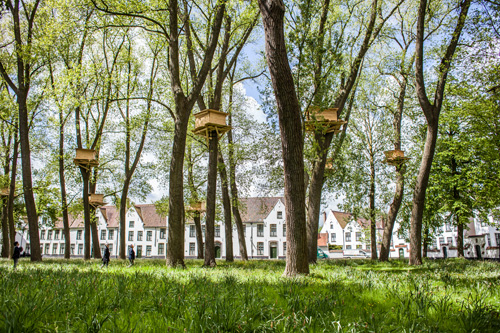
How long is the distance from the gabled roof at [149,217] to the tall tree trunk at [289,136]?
53.6 meters

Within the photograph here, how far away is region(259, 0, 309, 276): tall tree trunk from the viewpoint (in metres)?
7.36

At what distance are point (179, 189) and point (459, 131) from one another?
2438cm

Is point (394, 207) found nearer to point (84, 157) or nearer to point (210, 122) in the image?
point (210, 122)

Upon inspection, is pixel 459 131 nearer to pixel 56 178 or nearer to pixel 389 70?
pixel 389 70

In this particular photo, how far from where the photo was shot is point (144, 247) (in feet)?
195

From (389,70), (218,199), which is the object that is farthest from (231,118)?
(389,70)

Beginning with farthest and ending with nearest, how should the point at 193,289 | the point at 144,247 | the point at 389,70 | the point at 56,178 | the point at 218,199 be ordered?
the point at 144,247, the point at 56,178, the point at 218,199, the point at 389,70, the point at 193,289

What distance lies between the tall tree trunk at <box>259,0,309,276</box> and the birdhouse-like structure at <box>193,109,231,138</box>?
699 cm

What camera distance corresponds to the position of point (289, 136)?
755 cm

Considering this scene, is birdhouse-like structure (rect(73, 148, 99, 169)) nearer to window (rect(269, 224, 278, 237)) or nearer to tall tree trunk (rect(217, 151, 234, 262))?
tall tree trunk (rect(217, 151, 234, 262))

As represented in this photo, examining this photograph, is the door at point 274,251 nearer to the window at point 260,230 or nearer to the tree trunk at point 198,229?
the window at point 260,230

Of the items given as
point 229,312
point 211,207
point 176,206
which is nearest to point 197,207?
point 211,207

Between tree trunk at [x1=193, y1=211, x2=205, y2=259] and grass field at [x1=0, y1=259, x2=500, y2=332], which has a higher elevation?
grass field at [x1=0, y1=259, x2=500, y2=332]

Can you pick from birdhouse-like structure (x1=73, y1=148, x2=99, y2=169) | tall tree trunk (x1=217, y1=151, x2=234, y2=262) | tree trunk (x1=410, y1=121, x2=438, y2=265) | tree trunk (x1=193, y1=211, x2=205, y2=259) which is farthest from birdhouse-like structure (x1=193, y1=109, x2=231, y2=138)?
tree trunk (x1=193, y1=211, x2=205, y2=259)
